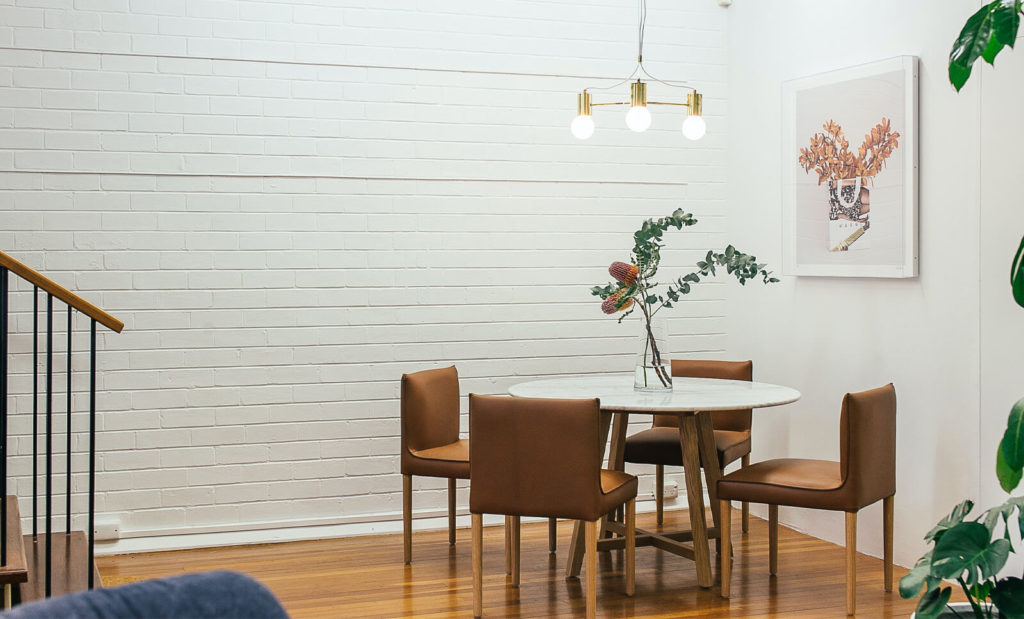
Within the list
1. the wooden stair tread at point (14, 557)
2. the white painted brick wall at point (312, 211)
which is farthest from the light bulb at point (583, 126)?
the wooden stair tread at point (14, 557)

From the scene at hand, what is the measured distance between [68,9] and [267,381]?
6.25ft

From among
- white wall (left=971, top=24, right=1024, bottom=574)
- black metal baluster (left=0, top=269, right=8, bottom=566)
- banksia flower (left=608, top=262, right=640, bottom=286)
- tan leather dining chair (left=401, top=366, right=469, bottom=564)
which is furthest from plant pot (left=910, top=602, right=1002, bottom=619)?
black metal baluster (left=0, top=269, right=8, bottom=566)

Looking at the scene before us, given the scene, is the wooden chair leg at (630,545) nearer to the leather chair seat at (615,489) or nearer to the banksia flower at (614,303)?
the leather chair seat at (615,489)

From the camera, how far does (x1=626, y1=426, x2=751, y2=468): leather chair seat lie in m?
4.54

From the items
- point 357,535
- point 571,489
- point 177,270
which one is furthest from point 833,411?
point 177,270

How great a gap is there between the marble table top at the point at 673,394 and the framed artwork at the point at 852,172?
73 cm

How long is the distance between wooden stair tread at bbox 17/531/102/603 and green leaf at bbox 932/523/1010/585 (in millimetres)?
2574

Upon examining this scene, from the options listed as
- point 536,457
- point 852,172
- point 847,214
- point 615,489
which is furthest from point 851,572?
point 852,172

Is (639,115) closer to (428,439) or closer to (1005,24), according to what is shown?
(1005,24)

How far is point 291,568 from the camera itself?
4398 millimetres

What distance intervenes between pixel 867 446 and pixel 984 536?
0.93 metres

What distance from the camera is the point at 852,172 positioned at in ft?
15.0

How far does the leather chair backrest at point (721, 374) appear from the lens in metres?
4.85

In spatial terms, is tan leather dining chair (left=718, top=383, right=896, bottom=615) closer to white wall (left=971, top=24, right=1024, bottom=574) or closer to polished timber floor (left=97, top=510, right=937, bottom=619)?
polished timber floor (left=97, top=510, right=937, bottom=619)
